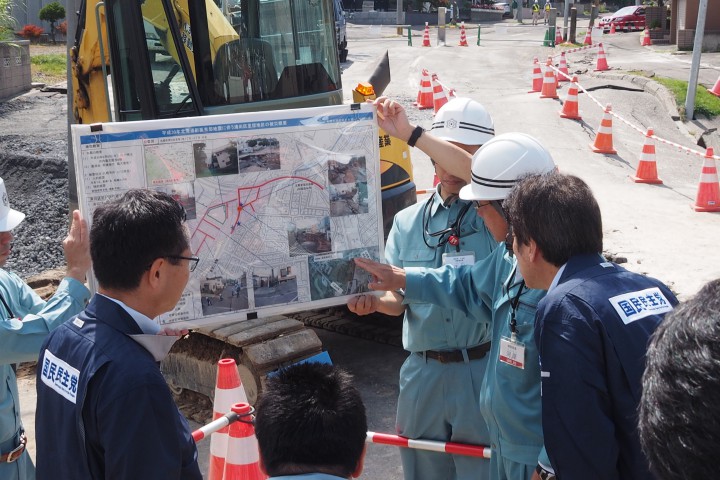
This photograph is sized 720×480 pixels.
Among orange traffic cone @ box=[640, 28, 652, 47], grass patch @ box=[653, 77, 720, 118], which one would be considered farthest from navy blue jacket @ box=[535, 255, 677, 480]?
orange traffic cone @ box=[640, 28, 652, 47]

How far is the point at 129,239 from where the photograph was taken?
2.43 metres

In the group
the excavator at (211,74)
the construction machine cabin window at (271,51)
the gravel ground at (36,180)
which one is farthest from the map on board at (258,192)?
the gravel ground at (36,180)

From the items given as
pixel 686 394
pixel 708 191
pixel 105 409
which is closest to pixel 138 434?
pixel 105 409

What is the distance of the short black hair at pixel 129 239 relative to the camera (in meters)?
2.43

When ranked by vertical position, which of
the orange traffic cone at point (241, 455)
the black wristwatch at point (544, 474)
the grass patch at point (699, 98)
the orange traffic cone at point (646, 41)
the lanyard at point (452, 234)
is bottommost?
the grass patch at point (699, 98)

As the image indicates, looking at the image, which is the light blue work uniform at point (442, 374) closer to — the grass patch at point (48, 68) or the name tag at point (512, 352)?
the name tag at point (512, 352)

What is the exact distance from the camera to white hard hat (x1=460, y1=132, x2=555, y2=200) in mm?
3238

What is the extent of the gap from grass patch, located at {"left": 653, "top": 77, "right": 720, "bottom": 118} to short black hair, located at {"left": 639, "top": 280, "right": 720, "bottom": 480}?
1891cm

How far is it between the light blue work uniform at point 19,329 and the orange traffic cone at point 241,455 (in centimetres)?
107

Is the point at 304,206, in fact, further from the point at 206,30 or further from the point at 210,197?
the point at 206,30

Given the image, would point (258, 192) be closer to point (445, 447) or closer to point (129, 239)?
point (129, 239)

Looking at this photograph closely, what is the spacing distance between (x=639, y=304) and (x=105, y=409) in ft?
4.86

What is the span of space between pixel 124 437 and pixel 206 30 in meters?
4.34

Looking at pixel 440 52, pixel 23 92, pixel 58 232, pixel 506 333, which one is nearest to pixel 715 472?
pixel 506 333
